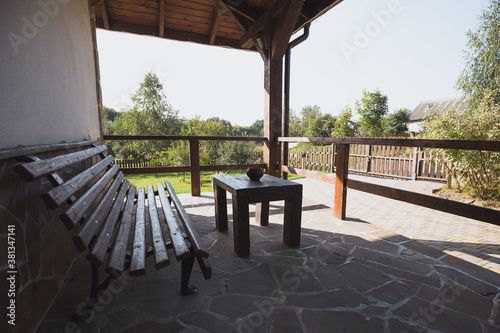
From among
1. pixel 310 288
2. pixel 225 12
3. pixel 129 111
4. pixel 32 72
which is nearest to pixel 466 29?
pixel 225 12

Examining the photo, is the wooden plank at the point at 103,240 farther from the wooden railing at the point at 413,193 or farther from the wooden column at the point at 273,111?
the wooden column at the point at 273,111

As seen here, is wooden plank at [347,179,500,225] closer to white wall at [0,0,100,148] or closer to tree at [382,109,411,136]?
white wall at [0,0,100,148]

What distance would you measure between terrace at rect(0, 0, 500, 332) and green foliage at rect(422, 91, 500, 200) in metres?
3.29

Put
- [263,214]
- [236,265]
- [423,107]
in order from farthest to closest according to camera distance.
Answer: [423,107] < [263,214] < [236,265]

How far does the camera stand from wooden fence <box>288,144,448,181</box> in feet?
25.1

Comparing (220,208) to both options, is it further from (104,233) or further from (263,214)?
(104,233)

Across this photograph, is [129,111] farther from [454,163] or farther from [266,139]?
[454,163]

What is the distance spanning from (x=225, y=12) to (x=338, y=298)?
15.0 feet

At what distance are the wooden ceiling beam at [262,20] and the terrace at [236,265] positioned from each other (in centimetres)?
224

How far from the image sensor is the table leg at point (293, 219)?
2.19m

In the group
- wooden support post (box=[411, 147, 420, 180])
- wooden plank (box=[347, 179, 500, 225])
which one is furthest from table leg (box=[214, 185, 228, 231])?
wooden support post (box=[411, 147, 420, 180])

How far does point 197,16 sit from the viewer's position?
4246mm

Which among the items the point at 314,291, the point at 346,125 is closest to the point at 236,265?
the point at 314,291

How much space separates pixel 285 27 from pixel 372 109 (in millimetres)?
17213
